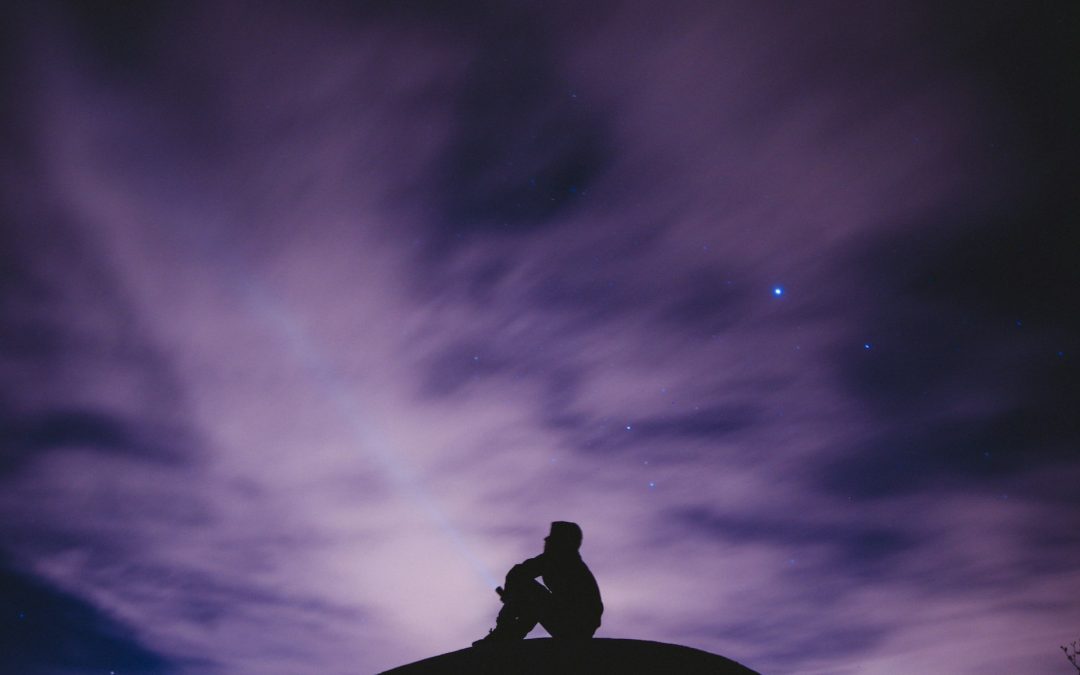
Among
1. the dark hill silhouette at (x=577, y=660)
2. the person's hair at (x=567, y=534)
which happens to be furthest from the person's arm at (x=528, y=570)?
the dark hill silhouette at (x=577, y=660)

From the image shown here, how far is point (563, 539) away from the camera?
7.63m

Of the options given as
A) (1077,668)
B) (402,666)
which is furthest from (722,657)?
(1077,668)

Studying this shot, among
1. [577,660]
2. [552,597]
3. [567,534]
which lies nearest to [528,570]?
[552,597]

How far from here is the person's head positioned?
7.58 m

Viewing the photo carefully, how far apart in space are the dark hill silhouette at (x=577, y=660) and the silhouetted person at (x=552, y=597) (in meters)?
0.52

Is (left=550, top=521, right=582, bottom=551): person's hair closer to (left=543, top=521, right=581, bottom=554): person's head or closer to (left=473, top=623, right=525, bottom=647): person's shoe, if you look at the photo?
Result: (left=543, top=521, right=581, bottom=554): person's head

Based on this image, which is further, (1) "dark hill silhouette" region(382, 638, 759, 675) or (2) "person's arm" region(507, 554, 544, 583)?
(2) "person's arm" region(507, 554, 544, 583)

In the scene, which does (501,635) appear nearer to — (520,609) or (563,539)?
(520,609)

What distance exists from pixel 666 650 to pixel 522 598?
1.89m

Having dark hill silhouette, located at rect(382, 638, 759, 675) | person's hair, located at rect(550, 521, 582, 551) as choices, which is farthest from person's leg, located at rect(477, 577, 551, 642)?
person's hair, located at rect(550, 521, 582, 551)

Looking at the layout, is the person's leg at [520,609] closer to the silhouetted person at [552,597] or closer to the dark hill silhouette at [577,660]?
the silhouetted person at [552,597]

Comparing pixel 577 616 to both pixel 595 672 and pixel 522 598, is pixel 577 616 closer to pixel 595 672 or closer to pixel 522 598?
pixel 522 598

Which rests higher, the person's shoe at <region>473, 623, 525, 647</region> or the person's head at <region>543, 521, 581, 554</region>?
the person's head at <region>543, 521, 581, 554</region>

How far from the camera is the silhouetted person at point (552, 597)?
715cm
